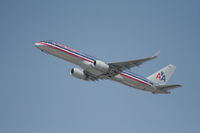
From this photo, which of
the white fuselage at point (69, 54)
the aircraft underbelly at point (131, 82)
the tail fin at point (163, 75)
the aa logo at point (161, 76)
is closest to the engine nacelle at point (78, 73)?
the white fuselage at point (69, 54)

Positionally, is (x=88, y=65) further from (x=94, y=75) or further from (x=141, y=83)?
(x=141, y=83)

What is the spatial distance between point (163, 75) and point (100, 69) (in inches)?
644

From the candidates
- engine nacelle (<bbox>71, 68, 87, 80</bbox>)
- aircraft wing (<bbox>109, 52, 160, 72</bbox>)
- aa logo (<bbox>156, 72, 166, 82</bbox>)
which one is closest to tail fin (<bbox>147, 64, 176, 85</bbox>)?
aa logo (<bbox>156, 72, 166, 82</bbox>)

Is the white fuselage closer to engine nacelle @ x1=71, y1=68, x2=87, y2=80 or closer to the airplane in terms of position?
the airplane

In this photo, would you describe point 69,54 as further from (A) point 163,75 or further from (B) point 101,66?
(A) point 163,75

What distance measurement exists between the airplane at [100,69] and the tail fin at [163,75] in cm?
195

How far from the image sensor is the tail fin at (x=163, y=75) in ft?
201

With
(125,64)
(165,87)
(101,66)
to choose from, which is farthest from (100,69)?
(165,87)

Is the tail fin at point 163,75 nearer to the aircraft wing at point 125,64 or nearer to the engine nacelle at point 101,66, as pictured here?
the aircraft wing at point 125,64

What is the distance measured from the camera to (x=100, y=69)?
169 feet

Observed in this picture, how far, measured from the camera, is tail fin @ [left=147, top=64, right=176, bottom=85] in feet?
201

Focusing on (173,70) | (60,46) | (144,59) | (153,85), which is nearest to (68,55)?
(60,46)

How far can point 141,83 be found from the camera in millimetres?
56219

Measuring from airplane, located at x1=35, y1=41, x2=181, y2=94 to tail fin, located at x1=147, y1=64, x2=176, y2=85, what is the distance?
1.95 metres
